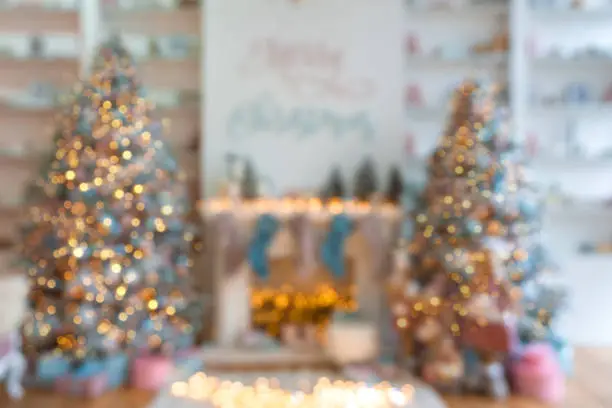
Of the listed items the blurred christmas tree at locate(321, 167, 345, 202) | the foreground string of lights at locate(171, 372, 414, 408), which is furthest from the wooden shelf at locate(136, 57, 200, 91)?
the foreground string of lights at locate(171, 372, 414, 408)

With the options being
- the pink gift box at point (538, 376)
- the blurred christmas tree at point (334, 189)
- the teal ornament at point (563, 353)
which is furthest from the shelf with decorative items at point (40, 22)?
the teal ornament at point (563, 353)

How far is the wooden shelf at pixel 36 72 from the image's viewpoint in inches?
196

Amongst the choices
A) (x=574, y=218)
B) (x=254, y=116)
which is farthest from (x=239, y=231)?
(x=574, y=218)

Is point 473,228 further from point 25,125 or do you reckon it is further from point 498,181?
point 25,125

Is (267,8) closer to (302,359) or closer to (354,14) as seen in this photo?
(354,14)

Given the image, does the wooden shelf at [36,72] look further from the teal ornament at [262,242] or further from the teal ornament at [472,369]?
the teal ornament at [472,369]

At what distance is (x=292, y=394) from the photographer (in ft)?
11.5

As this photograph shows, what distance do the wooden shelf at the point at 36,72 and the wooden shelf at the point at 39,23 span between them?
0.22m

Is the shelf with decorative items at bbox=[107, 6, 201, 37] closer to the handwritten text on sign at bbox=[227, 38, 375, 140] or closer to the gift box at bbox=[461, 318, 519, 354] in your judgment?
the handwritten text on sign at bbox=[227, 38, 375, 140]

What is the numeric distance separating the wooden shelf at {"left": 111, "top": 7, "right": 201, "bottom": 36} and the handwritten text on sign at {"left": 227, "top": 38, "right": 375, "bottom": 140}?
23.5 inches

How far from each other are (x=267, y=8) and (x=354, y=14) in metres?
0.61

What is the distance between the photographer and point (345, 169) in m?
4.83

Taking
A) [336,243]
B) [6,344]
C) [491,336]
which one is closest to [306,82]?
[336,243]

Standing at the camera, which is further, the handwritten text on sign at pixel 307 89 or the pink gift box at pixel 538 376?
the handwritten text on sign at pixel 307 89
